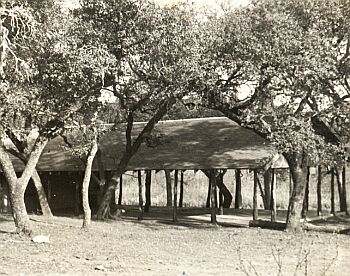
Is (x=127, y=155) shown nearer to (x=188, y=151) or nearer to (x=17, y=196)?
(x=188, y=151)

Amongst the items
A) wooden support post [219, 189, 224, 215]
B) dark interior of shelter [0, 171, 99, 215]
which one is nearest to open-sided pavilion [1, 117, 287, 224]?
dark interior of shelter [0, 171, 99, 215]

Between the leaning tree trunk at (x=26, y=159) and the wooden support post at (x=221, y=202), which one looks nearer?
the leaning tree trunk at (x=26, y=159)

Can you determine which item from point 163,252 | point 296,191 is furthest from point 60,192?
point 163,252

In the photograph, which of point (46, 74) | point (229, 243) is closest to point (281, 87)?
point (229, 243)

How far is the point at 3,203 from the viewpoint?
33.2 m

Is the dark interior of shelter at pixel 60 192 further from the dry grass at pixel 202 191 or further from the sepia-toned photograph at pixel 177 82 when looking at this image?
the sepia-toned photograph at pixel 177 82

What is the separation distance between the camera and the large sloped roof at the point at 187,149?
1041 inches

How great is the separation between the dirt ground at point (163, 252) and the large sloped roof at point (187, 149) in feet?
12.8

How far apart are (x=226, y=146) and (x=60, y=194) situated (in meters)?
12.0

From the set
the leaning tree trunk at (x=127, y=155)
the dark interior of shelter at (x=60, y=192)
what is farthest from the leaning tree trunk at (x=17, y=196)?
the dark interior of shelter at (x=60, y=192)

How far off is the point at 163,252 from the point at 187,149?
1318 cm

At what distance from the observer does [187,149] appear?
28672 mm

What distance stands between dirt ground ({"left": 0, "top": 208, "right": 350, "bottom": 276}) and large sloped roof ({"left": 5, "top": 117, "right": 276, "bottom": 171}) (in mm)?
3897

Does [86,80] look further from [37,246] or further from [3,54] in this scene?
[37,246]
